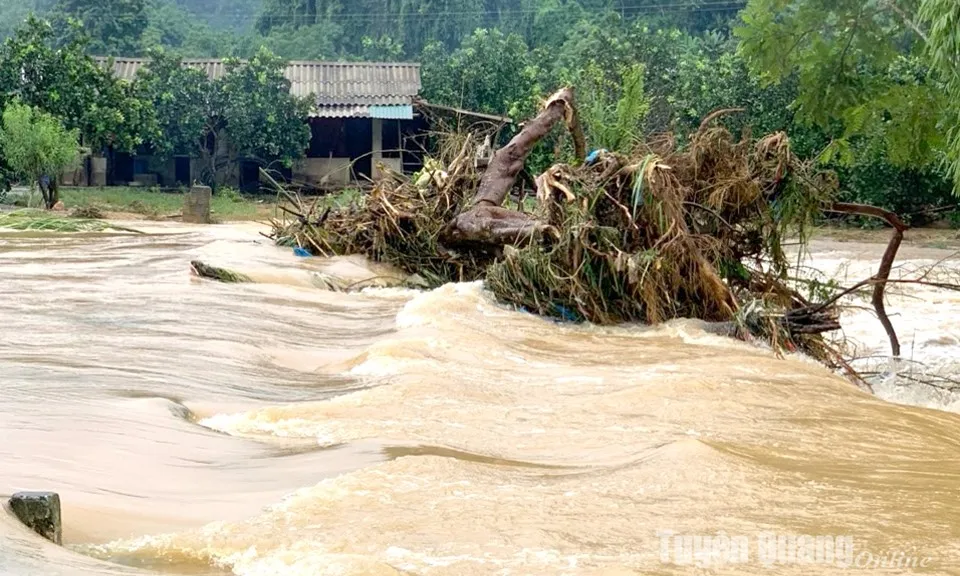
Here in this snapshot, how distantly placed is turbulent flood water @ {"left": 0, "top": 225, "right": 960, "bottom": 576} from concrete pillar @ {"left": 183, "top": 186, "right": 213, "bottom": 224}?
1401 centimetres

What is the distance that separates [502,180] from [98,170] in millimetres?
20364

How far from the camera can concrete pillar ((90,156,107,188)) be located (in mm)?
28672

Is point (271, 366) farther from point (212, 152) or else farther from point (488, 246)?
point (212, 152)

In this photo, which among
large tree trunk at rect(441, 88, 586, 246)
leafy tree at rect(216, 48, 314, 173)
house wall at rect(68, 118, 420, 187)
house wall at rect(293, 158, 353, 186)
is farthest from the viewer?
house wall at rect(293, 158, 353, 186)

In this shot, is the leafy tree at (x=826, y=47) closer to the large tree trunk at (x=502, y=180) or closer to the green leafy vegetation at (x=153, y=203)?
the large tree trunk at (x=502, y=180)

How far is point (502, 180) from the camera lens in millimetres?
11016

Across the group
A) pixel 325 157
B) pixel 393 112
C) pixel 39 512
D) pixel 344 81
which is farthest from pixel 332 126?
pixel 39 512

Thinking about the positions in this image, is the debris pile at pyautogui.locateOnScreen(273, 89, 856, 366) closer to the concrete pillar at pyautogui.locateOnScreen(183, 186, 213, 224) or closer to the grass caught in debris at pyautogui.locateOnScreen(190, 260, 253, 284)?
the grass caught in debris at pyautogui.locateOnScreen(190, 260, 253, 284)

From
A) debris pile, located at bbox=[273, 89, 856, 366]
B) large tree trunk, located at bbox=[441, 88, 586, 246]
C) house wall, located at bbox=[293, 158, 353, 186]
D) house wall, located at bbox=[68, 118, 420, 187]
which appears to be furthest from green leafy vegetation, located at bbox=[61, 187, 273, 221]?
debris pile, located at bbox=[273, 89, 856, 366]

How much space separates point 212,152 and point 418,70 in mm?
5664

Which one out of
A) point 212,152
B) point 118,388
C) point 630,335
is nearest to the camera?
point 118,388

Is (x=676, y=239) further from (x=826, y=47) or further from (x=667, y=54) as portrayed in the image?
(x=667, y=54)

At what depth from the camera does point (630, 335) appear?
26.9 feet

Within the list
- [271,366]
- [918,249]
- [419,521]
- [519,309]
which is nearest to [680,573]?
[419,521]
